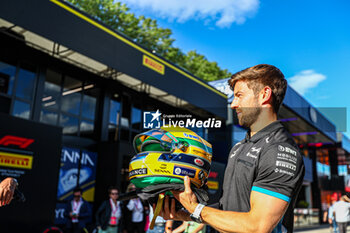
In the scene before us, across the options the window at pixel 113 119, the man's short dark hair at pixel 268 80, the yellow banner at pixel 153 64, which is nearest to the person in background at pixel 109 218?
the window at pixel 113 119

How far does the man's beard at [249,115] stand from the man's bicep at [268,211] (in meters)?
0.54

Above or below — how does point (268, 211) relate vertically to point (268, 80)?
below

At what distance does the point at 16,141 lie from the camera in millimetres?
8773

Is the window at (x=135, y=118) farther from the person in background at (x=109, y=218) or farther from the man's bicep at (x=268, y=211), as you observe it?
the man's bicep at (x=268, y=211)

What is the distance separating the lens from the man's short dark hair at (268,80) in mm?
1989

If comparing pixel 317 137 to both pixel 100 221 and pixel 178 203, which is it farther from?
pixel 178 203

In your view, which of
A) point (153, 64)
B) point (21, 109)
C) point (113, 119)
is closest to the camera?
point (21, 109)

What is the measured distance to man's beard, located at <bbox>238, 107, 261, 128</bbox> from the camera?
2033 mm

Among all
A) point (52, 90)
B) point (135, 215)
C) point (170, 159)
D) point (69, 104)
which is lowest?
point (135, 215)

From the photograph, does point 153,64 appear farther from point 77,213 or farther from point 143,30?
point 143,30

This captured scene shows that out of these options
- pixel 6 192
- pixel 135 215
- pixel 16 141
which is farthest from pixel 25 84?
pixel 6 192

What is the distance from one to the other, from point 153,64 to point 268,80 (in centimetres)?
1164

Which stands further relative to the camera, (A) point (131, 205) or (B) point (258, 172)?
(A) point (131, 205)

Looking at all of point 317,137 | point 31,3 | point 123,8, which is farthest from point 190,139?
point 317,137
